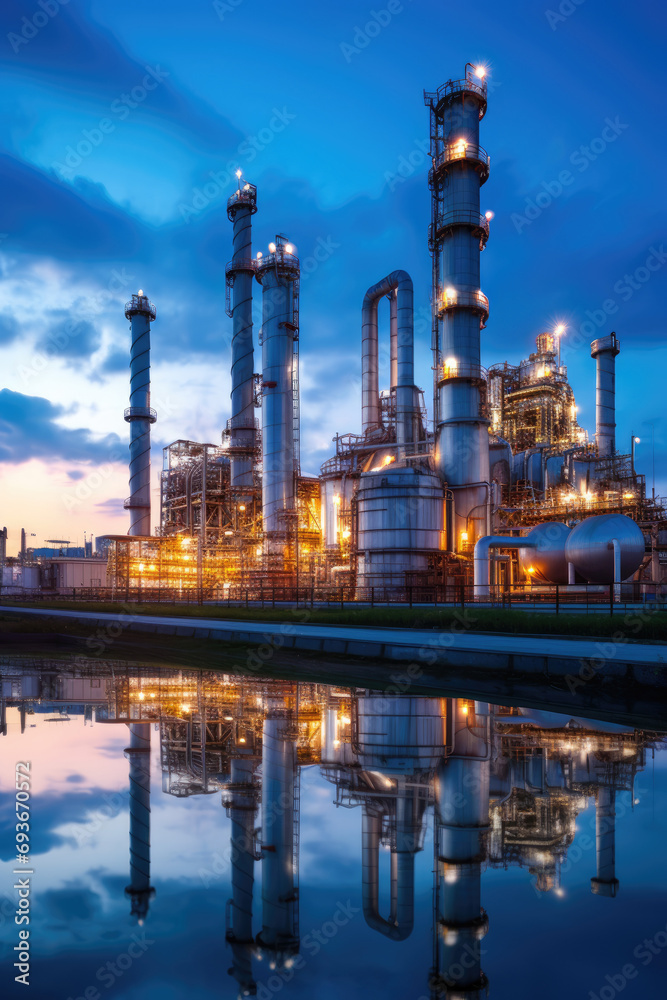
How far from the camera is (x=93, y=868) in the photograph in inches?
202

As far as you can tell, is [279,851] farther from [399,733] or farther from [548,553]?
[548,553]

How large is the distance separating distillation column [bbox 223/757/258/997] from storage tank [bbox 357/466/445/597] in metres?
26.9

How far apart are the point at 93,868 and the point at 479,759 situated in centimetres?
433

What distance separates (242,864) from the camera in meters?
5.17

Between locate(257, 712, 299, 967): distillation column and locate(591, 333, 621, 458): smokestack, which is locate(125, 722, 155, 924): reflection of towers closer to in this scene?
locate(257, 712, 299, 967): distillation column

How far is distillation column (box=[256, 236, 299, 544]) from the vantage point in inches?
1855

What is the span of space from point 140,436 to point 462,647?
5084cm

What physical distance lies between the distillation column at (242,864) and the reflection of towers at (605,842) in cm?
235

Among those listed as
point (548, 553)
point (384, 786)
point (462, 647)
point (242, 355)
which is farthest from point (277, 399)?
point (384, 786)

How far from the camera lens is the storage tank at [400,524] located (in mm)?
34594

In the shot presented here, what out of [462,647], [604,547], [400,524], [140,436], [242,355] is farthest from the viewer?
[140,436]

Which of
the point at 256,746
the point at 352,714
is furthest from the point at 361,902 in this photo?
the point at 352,714

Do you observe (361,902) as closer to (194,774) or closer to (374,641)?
(194,774)

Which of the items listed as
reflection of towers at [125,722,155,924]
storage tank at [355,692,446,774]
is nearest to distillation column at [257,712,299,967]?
reflection of towers at [125,722,155,924]
